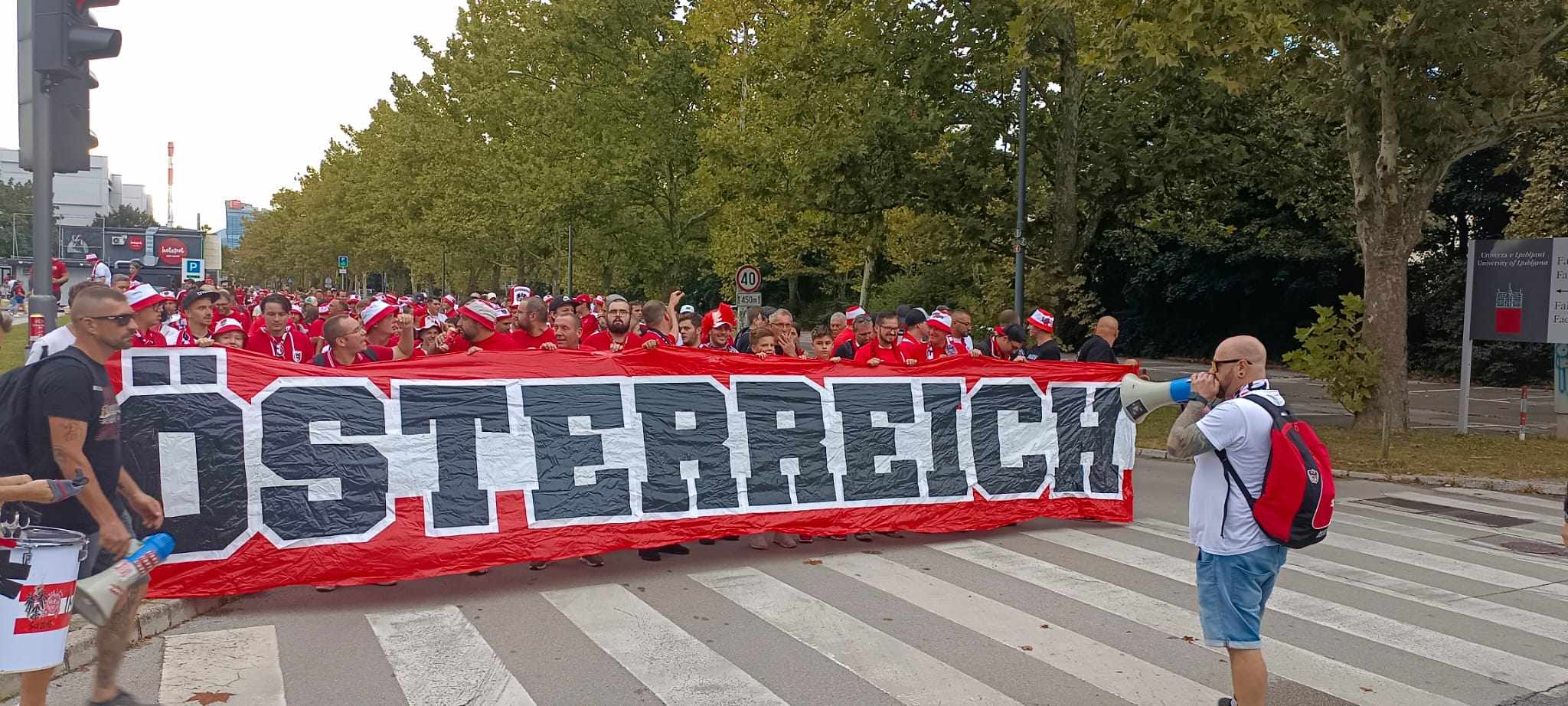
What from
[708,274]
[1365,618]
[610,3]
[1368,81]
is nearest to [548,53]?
[610,3]

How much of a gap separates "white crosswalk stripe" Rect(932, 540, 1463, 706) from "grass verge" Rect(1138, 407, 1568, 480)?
6970 mm

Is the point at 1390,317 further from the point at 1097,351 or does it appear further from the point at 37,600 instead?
the point at 37,600

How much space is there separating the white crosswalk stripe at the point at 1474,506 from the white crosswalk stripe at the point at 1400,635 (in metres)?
4.66

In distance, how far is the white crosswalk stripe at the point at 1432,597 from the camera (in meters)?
6.73

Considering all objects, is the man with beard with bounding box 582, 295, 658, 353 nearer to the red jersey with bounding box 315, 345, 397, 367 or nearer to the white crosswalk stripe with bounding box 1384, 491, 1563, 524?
the red jersey with bounding box 315, 345, 397, 367

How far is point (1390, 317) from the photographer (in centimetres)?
1667

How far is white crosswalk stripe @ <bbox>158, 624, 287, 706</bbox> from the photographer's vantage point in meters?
5.18

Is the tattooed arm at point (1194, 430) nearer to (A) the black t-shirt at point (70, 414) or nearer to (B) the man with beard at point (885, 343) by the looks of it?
(A) the black t-shirt at point (70, 414)

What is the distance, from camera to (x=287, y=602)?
22.1 feet

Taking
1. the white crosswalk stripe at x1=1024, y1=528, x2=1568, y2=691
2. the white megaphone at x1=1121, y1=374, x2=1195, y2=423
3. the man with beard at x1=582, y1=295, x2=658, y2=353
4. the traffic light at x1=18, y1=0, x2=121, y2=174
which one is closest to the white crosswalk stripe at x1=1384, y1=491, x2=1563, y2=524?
the white crosswalk stripe at x1=1024, y1=528, x2=1568, y2=691

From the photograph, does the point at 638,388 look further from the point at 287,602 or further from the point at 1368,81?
Answer: the point at 1368,81

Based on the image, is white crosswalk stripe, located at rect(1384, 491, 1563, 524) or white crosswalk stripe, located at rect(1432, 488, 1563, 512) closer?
white crosswalk stripe, located at rect(1384, 491, 1563, 524)

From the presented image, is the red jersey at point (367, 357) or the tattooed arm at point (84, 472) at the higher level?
the red jersey at point (367, 357)

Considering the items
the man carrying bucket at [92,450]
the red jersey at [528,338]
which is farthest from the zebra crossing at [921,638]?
the red jersey at [528,338]
